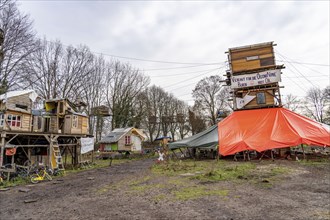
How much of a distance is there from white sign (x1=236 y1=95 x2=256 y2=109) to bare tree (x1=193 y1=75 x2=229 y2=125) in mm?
19020

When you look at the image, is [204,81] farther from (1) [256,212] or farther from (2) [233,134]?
(1) [256,212]

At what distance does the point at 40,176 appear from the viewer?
40.2 ft

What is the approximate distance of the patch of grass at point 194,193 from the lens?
6539mm

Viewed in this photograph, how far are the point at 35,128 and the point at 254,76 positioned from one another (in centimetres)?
1752

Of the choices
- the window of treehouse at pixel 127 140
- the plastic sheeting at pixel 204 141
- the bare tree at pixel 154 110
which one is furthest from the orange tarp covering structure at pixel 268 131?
the bare tree at pixel 154 110

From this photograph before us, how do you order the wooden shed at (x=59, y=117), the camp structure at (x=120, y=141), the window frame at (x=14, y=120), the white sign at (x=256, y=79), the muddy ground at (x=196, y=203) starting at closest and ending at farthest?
the muddy ground at (x=196, y=203) → the window frame at (x=14, y=120) → the white sign at (x=256, y=79) → the wooden shed at (x=59, y=117) → the camp structure at (x=120, y=141)

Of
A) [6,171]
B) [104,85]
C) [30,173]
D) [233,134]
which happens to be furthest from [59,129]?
[104,85]

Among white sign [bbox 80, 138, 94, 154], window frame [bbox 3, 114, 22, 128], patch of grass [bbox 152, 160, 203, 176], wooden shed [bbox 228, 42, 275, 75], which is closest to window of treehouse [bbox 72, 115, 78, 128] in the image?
white sign [bbox 80, 138, 94, 154]

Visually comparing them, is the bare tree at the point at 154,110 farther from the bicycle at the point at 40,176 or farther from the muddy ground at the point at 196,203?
the muddy ground at the point at 196,203

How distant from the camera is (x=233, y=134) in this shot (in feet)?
50.4

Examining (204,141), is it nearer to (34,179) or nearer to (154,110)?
(34,179)

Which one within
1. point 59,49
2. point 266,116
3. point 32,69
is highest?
point 59,49

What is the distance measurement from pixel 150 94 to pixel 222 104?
14788mm

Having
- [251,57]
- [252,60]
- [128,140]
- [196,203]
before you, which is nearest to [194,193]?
[196,203]
